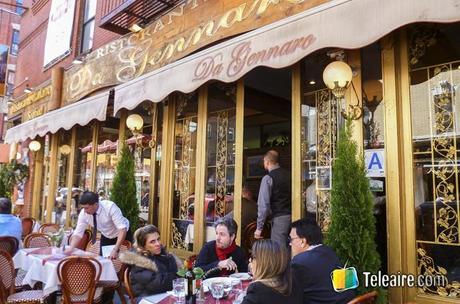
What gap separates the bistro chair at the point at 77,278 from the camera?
169 inches

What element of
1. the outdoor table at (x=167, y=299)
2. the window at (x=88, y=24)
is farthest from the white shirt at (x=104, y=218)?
the window at (x=88, y=24)

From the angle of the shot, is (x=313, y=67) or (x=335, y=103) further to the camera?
(x=313, y=67)

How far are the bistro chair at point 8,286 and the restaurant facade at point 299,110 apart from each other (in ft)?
8.41

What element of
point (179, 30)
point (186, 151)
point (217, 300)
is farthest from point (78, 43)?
point (217, 300)

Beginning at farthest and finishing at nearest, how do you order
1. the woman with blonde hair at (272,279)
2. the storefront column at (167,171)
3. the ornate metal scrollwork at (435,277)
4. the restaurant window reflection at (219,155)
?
the storefront column at (167,171)
the restaurant window reflection at (219,155)
the ornate metal scrollwork at (435,277)
the woman with blonde hair at (272,279)

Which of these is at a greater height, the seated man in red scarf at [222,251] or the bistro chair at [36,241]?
the seated man in red scarf at [222,251]

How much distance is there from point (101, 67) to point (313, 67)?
19.0 ft

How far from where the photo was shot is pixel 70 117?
8.59 meters

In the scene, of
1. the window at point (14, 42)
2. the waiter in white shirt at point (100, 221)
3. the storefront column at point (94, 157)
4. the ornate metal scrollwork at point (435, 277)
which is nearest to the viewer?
the ornate metal scrollwork at point (435, 277)

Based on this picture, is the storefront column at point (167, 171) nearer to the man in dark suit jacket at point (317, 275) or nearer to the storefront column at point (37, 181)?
the man in dark suit jacket at point (317, 275)

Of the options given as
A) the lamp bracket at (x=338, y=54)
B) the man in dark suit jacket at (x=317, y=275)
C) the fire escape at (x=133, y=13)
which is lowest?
the man in dark suit jacket at (x=317, y=275)

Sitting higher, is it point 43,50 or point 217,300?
point 43,50

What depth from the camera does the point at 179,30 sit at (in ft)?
23.9

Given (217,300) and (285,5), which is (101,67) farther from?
(217,300)
